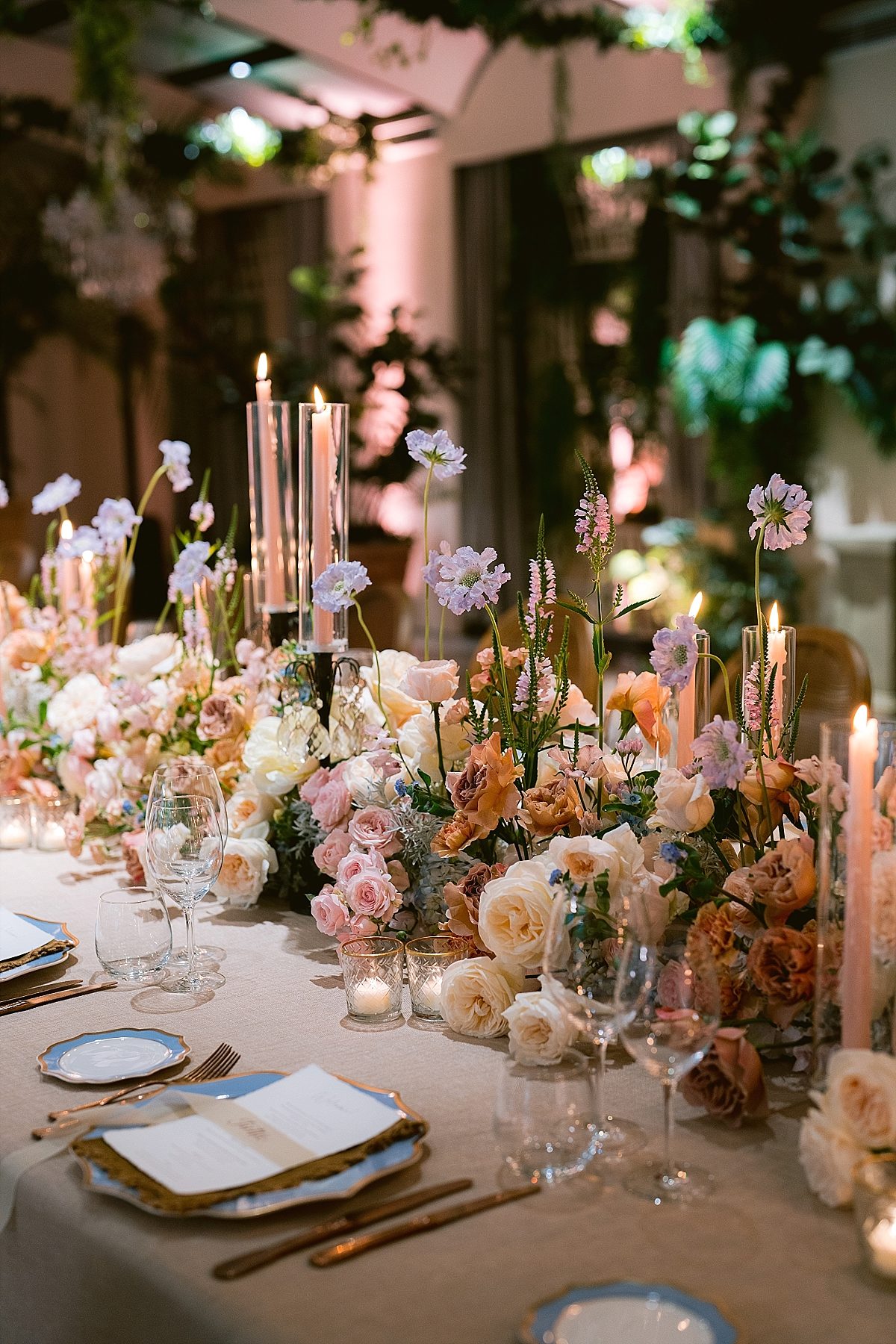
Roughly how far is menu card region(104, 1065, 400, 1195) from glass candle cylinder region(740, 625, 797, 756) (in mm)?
516

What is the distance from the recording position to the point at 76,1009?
1.35m

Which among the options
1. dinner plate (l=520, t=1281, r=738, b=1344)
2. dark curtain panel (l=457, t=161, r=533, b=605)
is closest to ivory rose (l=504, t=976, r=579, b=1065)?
dinner plate (l=520, t=1281, r=738, b=1344)

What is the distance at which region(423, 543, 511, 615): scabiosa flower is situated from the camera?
4.25ft

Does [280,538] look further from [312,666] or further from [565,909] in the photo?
[565,909]

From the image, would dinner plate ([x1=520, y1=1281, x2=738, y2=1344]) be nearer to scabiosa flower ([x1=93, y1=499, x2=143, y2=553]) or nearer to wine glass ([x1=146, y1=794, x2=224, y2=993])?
wine glass ([x1=146, y1=794, x2=224, y2=993])

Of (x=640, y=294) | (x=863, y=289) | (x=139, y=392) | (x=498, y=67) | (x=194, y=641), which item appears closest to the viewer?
(x=194, y=641)

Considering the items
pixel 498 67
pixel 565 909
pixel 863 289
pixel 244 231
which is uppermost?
pixel 498 67

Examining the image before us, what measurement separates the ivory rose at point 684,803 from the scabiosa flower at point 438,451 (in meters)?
0.39

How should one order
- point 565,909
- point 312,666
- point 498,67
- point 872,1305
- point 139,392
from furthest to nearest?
point 139,392 → point 498,67 → point 312,666 → point 565,909 → point 872,1305

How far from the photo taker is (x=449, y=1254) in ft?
2.92

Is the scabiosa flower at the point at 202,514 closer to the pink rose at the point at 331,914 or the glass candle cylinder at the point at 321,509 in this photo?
the glass candle cylinder at the point at 321,509

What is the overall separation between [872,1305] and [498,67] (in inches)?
243

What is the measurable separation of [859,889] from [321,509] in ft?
2.87

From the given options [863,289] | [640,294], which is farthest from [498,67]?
[863,289]
